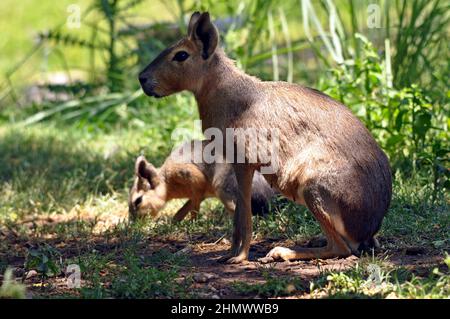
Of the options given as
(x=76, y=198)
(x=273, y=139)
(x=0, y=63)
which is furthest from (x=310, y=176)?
(x=0, y=63)

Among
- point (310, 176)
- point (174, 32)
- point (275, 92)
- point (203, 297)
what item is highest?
point (174, 32)

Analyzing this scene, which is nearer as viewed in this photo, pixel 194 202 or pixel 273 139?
pixel 273 139

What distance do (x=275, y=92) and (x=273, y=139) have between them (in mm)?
312

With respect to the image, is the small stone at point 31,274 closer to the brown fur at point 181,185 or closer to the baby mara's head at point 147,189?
the brown fur at point 181,185

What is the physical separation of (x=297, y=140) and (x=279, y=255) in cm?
66

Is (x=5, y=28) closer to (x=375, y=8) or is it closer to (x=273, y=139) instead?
(x=375, y=8)

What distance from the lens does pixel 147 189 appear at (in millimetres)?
6738

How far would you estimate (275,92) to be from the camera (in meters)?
5.23

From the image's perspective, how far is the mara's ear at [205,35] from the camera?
5.23 metres

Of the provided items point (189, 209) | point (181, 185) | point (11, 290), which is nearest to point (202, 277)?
point (11, 290)

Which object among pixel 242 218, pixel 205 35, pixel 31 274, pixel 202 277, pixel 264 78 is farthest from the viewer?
pixel 264 78

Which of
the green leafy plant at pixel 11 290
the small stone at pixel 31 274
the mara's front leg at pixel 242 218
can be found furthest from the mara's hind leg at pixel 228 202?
the green leafy plant at pixel 11 290

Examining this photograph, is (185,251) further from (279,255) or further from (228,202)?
(228,202)

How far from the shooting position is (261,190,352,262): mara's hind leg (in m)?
4.84
